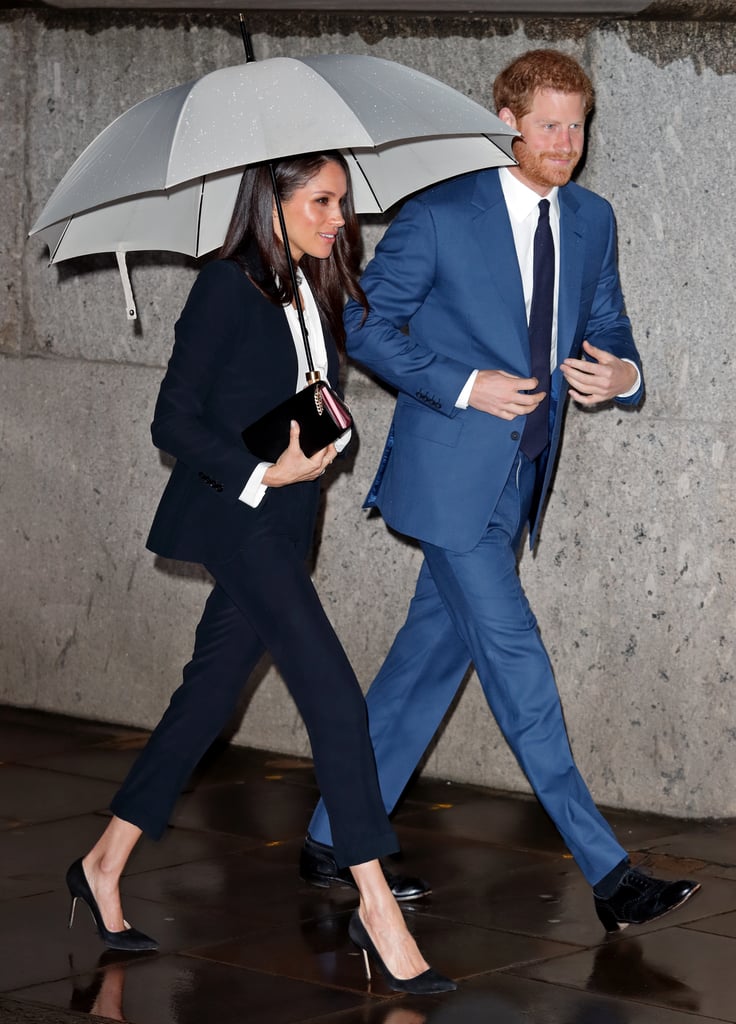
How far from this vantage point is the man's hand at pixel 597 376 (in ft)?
15.9

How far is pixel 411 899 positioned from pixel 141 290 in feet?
9.06

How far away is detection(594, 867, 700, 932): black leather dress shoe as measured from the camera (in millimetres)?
4652

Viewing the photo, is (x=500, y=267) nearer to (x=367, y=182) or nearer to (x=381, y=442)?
(x=367, y=182)

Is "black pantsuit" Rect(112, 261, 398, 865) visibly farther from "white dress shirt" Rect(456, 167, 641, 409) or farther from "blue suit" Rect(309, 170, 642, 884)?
"white dress shirt" Rect(456, 167, 641, 409)

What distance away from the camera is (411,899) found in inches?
199

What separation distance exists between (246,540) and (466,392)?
2.58 feet

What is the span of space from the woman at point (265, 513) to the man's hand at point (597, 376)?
0.68 metres

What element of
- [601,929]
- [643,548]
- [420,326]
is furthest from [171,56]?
[601,929]

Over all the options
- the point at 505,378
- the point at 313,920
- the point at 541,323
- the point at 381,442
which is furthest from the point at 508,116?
the point at 313,920

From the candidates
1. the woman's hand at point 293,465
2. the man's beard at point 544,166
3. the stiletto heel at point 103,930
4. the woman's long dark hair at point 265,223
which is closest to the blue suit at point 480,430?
the man's beard at point 544,166

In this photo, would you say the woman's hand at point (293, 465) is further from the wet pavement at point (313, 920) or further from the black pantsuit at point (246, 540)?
the wet pavement at point (313, 920)

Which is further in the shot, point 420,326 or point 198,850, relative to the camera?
point 198,850

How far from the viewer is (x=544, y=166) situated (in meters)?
4.79

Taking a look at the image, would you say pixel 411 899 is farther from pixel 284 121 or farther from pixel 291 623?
pixel 284 121
